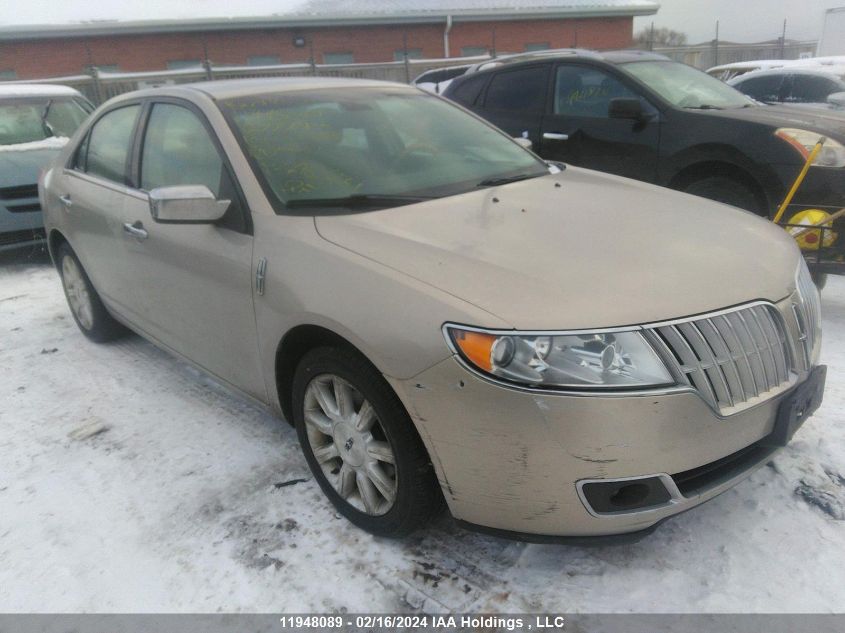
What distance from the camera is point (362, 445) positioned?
2326 millimetres

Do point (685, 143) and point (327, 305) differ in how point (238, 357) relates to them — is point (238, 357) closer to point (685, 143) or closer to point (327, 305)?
point (327, 305)

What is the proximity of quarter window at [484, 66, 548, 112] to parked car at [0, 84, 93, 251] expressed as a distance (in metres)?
4.55

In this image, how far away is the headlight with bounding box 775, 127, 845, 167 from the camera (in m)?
4.22

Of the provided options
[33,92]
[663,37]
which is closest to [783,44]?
[663,37]

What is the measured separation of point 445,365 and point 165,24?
24230mm

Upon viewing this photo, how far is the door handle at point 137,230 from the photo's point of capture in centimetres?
328

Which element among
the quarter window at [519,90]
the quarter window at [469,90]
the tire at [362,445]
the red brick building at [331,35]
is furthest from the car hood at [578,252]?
the red brick building at [331,35]

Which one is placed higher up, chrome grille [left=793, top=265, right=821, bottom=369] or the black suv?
the black suv

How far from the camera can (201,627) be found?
6.93ft

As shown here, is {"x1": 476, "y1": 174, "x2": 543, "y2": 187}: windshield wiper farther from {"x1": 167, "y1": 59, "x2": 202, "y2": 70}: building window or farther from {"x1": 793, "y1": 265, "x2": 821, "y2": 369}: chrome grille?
{"x1": 167, "y1": 59, "x2": 202, "y2": 70}: building window

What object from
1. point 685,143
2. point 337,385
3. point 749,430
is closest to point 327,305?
point 337,385

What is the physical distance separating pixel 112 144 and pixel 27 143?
13.6 ft

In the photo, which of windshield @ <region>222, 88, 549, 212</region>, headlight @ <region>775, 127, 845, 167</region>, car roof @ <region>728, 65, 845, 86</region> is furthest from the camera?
car roof @ <region>728, 65, 845, 86</region>

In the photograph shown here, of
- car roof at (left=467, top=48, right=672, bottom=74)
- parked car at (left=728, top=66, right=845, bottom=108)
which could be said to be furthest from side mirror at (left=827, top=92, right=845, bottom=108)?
car roof at (left=467, top=48, right=672, bottom=74)
